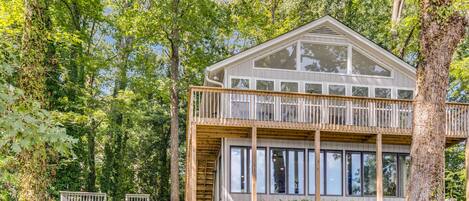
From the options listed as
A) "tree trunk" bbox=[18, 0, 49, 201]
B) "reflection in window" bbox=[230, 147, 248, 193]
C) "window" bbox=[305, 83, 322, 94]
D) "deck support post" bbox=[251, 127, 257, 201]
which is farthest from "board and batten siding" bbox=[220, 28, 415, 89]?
"tree trunk" bbox=[18, 0, 49, 201]

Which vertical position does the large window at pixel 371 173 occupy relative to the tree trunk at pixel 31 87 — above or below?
below

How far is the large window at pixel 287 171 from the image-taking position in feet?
50.3

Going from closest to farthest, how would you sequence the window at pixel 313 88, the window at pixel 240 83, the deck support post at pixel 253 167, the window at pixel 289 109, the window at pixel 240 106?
the deck support post at pixel 253 167, the window at pixel 240 106, the window at pixel 289 109, the window at pixel 240 83, the window at pixel 313 88

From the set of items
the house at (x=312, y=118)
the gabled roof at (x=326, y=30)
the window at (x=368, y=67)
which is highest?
the gabled roof at (x=326, y=30)

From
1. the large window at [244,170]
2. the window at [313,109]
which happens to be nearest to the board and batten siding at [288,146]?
the large window at [244,170]

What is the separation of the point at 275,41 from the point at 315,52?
1.46 m

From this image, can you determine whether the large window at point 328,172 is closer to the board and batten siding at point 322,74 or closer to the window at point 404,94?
the board and batten siding at point 322,74

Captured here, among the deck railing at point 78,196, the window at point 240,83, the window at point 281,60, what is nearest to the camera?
the window at point 240,83

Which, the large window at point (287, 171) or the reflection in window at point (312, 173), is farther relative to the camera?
the reflection in window at point (312, 173)

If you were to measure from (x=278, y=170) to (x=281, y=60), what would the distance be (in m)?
3.33

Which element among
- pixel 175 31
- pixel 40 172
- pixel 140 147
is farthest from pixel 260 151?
pixel 140 147

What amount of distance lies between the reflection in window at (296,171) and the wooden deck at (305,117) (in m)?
0.63

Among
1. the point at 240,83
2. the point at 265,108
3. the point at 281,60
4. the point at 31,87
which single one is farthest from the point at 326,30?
the point at 31,87

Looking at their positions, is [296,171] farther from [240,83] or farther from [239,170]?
Result: [240,83]
